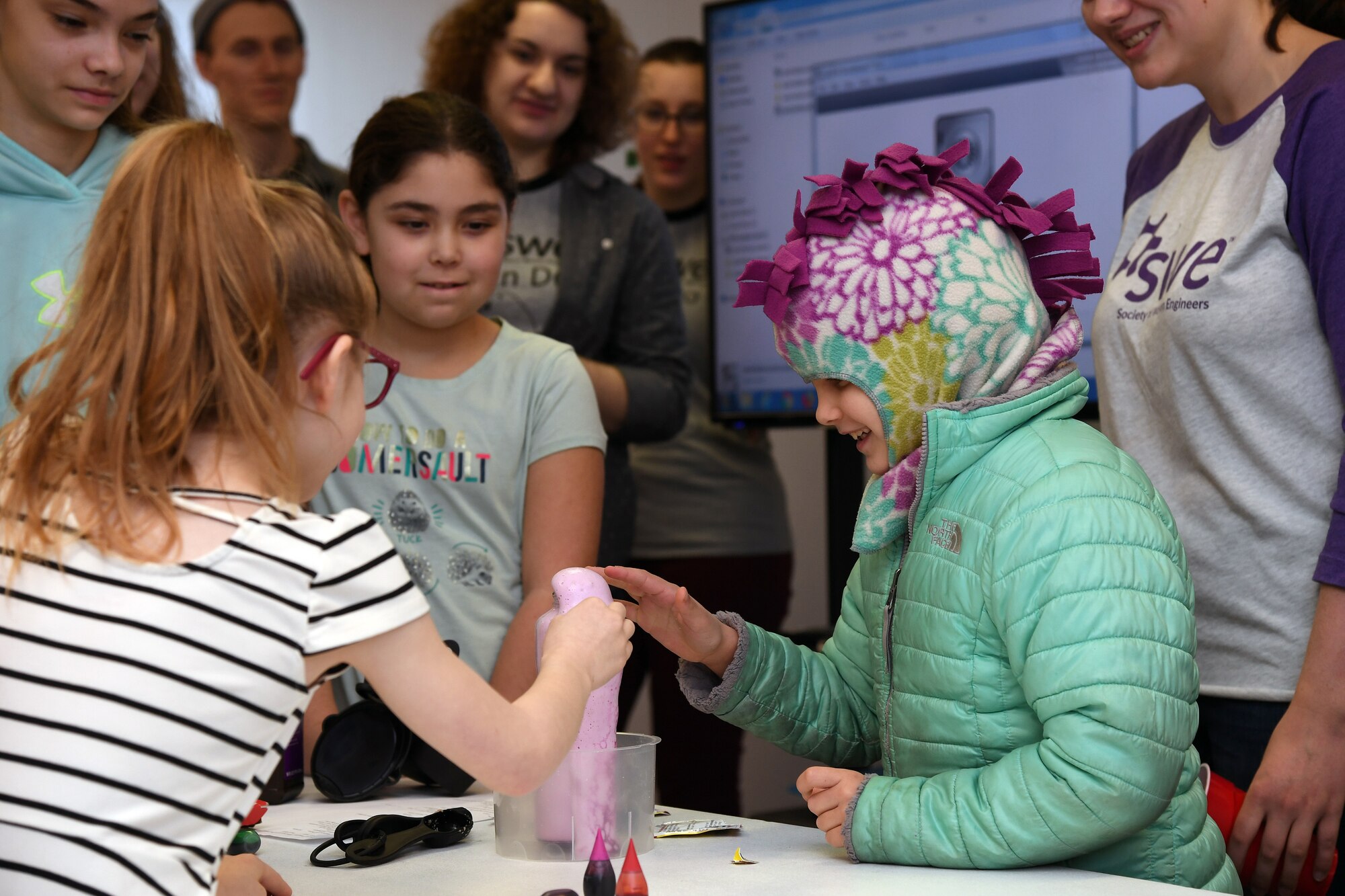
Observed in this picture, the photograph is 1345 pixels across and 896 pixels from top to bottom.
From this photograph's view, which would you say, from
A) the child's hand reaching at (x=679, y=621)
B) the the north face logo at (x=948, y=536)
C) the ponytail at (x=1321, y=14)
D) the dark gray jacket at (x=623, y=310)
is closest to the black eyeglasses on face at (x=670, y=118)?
the dark gray jacket at (x=623, y=310)

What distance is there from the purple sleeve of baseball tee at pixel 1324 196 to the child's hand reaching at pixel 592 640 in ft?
2.40

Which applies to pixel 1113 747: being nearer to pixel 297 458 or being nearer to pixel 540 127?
pixel 297 458

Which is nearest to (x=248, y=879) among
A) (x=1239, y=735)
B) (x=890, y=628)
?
(x=890, y=628)

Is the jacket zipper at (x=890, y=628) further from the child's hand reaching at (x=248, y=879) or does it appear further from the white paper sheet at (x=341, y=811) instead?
the child's hand reaching at (x=248, y=879)

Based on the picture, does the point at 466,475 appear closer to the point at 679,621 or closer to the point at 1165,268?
the point at 679,621

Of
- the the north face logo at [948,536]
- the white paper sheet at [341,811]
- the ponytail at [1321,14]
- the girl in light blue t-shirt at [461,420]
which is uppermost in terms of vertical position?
the ponytail at [1321,14]

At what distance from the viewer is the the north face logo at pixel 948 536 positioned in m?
1.19

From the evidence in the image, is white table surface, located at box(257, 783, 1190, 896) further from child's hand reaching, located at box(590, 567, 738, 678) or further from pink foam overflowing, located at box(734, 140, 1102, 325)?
pink foam overflowing, located at box(734, 140, 1102, 325)

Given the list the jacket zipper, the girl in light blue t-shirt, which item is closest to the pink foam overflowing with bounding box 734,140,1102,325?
the jacket zipper

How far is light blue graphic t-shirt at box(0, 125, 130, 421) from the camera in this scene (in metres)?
1.57

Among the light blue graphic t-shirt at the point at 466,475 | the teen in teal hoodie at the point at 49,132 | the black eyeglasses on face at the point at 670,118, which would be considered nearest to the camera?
the teen in teal hoodie at the point at 49,132

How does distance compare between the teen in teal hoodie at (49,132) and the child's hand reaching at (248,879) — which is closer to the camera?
the child's hand reaching at (248,879)

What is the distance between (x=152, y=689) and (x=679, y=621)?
0.62m

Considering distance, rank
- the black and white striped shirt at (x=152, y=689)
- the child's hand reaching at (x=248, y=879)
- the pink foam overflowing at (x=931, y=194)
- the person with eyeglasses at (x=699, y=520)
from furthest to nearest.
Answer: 1. the person with eyeglasses at (x=699, y=520)
2. the pink foam overflowing at (x=931, y=194)
3. the child's hand reaching at (x=248, y=879)
4. the black and white striped shirt at (x=152, y=689)
